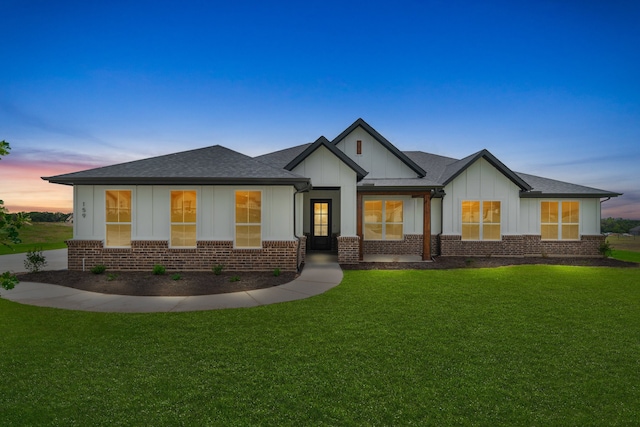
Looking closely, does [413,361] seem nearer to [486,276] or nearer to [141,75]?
[486,276]

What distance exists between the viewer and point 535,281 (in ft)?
31.2

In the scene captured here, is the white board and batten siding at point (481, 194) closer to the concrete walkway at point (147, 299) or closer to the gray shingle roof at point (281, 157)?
the gray shingle roof at point (281, 157)

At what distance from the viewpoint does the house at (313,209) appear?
11242 millimetres

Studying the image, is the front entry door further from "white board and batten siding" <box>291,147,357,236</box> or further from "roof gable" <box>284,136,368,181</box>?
"roof gable" <box>284,136,368,181</box>

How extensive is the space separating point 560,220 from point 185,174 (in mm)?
18521

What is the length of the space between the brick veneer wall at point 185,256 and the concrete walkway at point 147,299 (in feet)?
6.75

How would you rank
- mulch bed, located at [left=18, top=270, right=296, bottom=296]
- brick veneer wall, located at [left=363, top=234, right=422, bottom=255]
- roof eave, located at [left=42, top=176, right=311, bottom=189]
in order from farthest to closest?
1. brick veneer wall, located at [left=363, top=234, right=422, bottom=255]
2. roof eave, located at [left=42, top=176, right=311, bottom=189]
3. mulch bed, located at [left=18, top=270, right=296, bottom=296]

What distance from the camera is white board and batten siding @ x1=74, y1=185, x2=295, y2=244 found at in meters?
11.2

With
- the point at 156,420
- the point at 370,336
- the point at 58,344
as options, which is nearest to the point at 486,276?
the point at 370,336

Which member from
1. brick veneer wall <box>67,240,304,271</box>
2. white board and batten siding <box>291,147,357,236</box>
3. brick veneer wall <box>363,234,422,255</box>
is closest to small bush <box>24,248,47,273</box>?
brick veneer wall <box>67,240,304,271</box>

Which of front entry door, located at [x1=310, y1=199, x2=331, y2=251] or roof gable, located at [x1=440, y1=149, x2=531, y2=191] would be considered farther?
front entry door, located at [x1=310, y1=199, x2=331, y2=251]

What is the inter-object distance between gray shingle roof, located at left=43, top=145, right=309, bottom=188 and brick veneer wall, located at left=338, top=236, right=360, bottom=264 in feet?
10.5

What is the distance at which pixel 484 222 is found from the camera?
1527cm

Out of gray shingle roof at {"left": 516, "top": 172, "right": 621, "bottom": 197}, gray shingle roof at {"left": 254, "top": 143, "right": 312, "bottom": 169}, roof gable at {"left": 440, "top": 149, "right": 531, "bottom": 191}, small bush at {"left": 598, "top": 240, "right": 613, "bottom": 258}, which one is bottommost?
small bush at {"left": 598, "top": 240, "right": 613, "bottom": 258}
